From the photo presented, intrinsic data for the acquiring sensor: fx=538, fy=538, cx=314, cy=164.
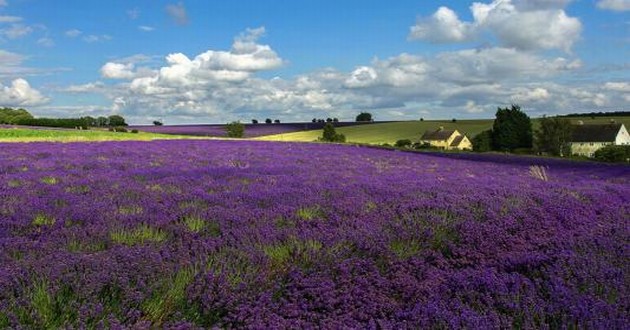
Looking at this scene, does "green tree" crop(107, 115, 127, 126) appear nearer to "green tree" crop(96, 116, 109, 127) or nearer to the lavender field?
"green tree" crop(96, 116, 109, 127)

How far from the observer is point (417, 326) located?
11.7 feet

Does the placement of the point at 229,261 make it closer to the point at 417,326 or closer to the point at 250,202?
the point at 417,326

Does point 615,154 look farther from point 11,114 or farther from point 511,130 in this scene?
point 11,114

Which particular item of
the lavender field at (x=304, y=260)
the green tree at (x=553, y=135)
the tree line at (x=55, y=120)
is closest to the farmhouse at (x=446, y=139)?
the green tree at (x=553, y=135)

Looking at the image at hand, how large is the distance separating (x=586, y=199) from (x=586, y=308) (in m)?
6.16

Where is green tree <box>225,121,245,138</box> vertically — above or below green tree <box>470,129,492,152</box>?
above

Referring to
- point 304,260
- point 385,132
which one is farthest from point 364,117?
point 304,260

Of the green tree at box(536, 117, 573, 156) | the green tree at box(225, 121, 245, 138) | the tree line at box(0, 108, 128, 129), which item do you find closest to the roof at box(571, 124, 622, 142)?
the green tree at box(536, 117, 573, 156)

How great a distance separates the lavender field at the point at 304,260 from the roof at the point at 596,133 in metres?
98.1

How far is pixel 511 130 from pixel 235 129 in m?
42.5

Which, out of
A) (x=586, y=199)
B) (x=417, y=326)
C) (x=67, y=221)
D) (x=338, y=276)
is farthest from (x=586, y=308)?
(x=586, y=199)

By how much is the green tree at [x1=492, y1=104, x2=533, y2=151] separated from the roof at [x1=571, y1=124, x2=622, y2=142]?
14.8 m

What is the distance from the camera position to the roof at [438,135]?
94.8 m

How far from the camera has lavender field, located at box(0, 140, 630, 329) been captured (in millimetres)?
3657
